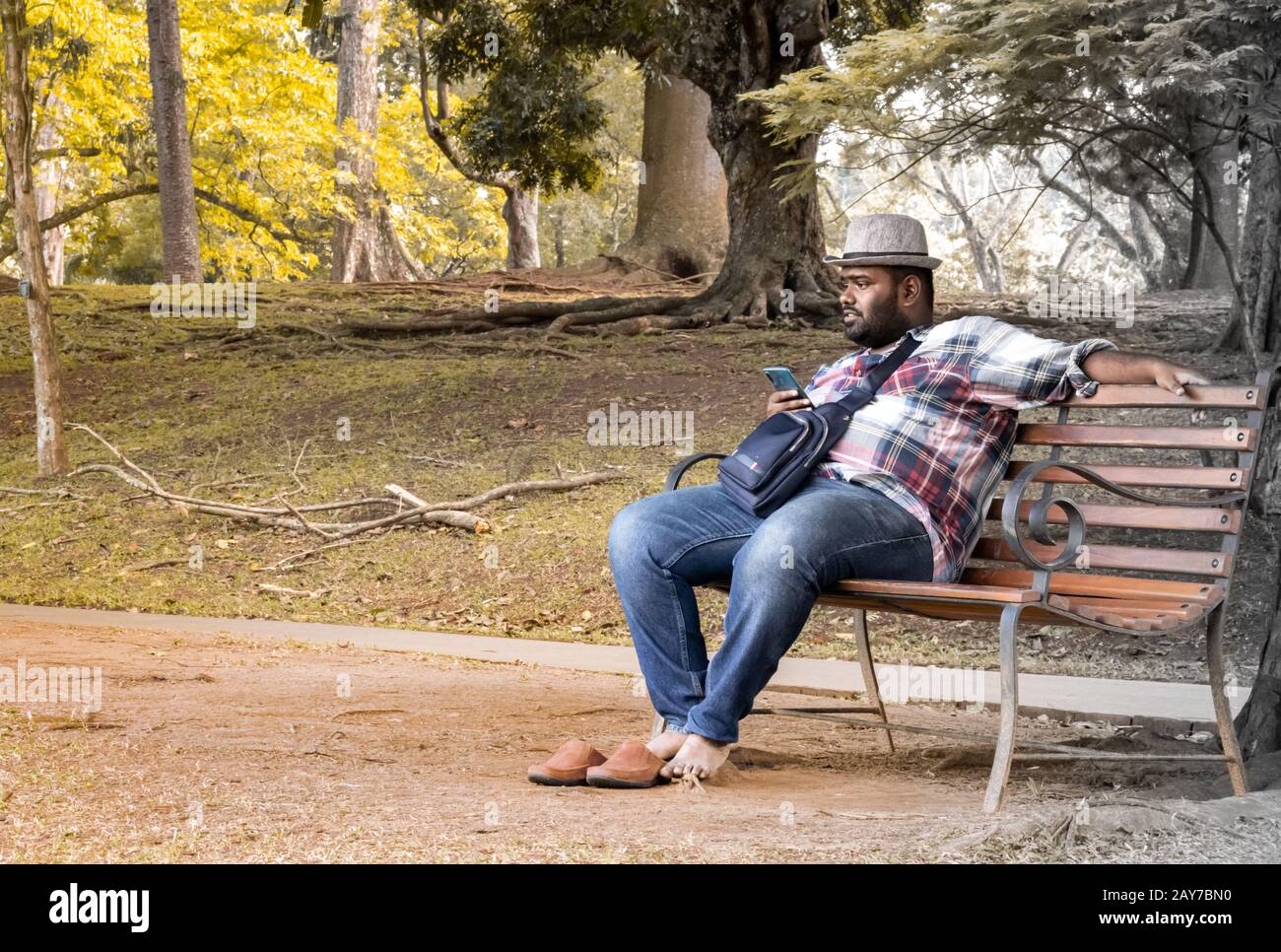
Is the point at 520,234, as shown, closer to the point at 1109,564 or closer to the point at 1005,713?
the point at 1109,564

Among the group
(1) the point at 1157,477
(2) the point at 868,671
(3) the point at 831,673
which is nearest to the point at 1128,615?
(1) the point at 1157,477

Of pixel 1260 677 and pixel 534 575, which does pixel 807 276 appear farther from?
pixel 1260 677

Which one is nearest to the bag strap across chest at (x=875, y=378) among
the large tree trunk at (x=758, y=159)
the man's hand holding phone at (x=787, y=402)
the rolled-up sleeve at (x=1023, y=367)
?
the man's hand holding phone at (x=787, y=402)

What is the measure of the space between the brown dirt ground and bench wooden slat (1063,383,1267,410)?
1.15m

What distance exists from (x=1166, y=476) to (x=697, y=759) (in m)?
1.66

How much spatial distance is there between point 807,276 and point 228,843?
1280 cm

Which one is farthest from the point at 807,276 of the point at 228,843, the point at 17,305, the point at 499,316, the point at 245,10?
the point at 245,10

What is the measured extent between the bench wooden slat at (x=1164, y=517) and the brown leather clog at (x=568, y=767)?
4.78 ft

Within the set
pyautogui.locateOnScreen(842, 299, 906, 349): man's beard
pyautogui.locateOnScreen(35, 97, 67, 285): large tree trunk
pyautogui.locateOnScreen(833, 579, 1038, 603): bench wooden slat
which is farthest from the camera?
pyautogui.locateOnScreen(35, 97, 67, 285): large tree trunk

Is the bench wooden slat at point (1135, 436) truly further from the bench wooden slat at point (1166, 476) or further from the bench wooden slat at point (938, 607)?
the bench wooden slat at point (938, 607)

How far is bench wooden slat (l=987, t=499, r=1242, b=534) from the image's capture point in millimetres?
4281

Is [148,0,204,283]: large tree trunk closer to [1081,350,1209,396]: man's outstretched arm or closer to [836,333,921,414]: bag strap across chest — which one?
[836,333,921,414]: bag strap across chest

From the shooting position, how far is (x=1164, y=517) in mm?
4457

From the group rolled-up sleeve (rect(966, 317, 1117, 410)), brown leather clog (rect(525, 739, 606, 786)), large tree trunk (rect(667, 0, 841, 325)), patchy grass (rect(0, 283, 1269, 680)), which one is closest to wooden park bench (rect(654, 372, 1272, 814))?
rolled-up sleeve (rect(966, 317, 1117, 410))
